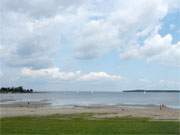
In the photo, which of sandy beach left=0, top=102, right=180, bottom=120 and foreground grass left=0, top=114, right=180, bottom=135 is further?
sandy beach left=0, top=102, right=180, bottom=120

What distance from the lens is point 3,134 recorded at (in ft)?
62.6

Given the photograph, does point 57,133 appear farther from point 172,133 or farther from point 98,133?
point 172,133

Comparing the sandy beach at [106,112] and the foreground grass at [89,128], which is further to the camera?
the sandy beach at [106,112]

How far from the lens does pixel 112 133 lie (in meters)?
20.4

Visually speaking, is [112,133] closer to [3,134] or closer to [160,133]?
[160,133]

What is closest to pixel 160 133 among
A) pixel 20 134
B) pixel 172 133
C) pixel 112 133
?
pixel 172 133

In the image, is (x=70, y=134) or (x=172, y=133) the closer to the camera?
(x=70, y=134)

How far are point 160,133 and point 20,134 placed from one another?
7077 mm

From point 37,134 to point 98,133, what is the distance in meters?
3.10

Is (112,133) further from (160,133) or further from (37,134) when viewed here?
(37,134)

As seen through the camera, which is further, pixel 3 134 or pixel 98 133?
pixel 98 133

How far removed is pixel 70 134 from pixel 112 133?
2342 mm

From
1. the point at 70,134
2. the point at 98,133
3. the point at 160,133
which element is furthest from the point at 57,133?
the point at 160,133

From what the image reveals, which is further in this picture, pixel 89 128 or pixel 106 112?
pixel 106 112
